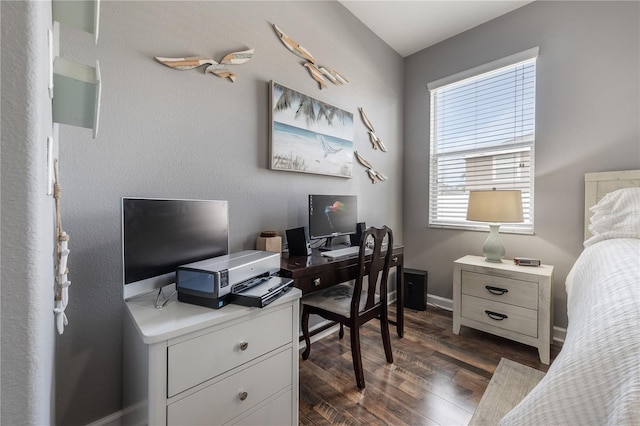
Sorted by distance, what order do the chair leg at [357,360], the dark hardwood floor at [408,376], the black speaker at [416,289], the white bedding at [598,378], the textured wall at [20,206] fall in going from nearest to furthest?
the textured wall at [20,206] < the white bedding at [598,378] < the dark hardwood floor at [408,376] < the chair leg at [357,360] < the black speaker at [416,289]

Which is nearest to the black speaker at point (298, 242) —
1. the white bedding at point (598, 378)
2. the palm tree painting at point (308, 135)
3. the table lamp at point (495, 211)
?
the palm tree painting at point (308, 135)

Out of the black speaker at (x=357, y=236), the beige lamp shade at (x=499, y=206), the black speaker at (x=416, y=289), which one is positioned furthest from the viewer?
the black speaker at (x=416, y=289)

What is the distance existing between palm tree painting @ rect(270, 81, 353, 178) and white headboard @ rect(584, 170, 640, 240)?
70.5 inches

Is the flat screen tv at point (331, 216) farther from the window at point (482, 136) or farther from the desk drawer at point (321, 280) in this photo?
→ the window at point (482, 136)

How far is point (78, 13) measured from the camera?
2.36ft

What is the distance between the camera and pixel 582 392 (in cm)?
59

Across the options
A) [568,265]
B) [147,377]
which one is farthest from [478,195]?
[147,377]

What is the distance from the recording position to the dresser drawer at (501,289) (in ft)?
6.58

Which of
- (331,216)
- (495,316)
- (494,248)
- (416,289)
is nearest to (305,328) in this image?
(331,216)

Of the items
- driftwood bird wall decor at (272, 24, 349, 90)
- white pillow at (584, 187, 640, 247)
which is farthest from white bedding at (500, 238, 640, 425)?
driftwood bird wall decor at (272, 24, 349, 90)

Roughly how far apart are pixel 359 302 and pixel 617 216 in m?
1.74

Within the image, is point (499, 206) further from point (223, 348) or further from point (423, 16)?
point (223, 348)

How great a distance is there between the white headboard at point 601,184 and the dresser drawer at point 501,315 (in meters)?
0.76

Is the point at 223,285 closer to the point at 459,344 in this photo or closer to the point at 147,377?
the point at 147,377
